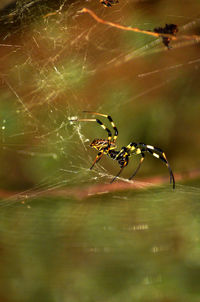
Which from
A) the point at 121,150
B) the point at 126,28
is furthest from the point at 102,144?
the point at 126,28

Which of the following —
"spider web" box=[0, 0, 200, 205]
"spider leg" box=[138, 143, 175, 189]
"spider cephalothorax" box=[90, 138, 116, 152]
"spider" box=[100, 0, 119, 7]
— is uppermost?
"spider" box=[100, 0, 119, 7]

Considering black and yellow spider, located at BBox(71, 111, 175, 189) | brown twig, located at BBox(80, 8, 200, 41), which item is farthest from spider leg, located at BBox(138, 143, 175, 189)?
brown twig, located at BBox(80, 8, 200, 41)

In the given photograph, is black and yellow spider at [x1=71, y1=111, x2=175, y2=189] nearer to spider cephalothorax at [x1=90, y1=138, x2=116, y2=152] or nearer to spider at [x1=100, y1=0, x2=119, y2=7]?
spider cephalothorax at [x1=90, y1=138, x2=116, y2=152]

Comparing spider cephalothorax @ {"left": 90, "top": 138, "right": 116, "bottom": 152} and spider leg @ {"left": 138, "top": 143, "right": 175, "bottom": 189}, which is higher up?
spider cephalothorax @ {"left": 90, "top": 138, "right": 116, "bottom": 152}

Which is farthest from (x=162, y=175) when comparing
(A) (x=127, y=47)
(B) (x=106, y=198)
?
(A) (x=127, y=47)

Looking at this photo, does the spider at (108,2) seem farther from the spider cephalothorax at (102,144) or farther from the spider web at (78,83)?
the spider cephalothorax at (102,144)

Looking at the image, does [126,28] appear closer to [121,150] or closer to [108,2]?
[108,2]

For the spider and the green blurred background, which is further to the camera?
the spider
